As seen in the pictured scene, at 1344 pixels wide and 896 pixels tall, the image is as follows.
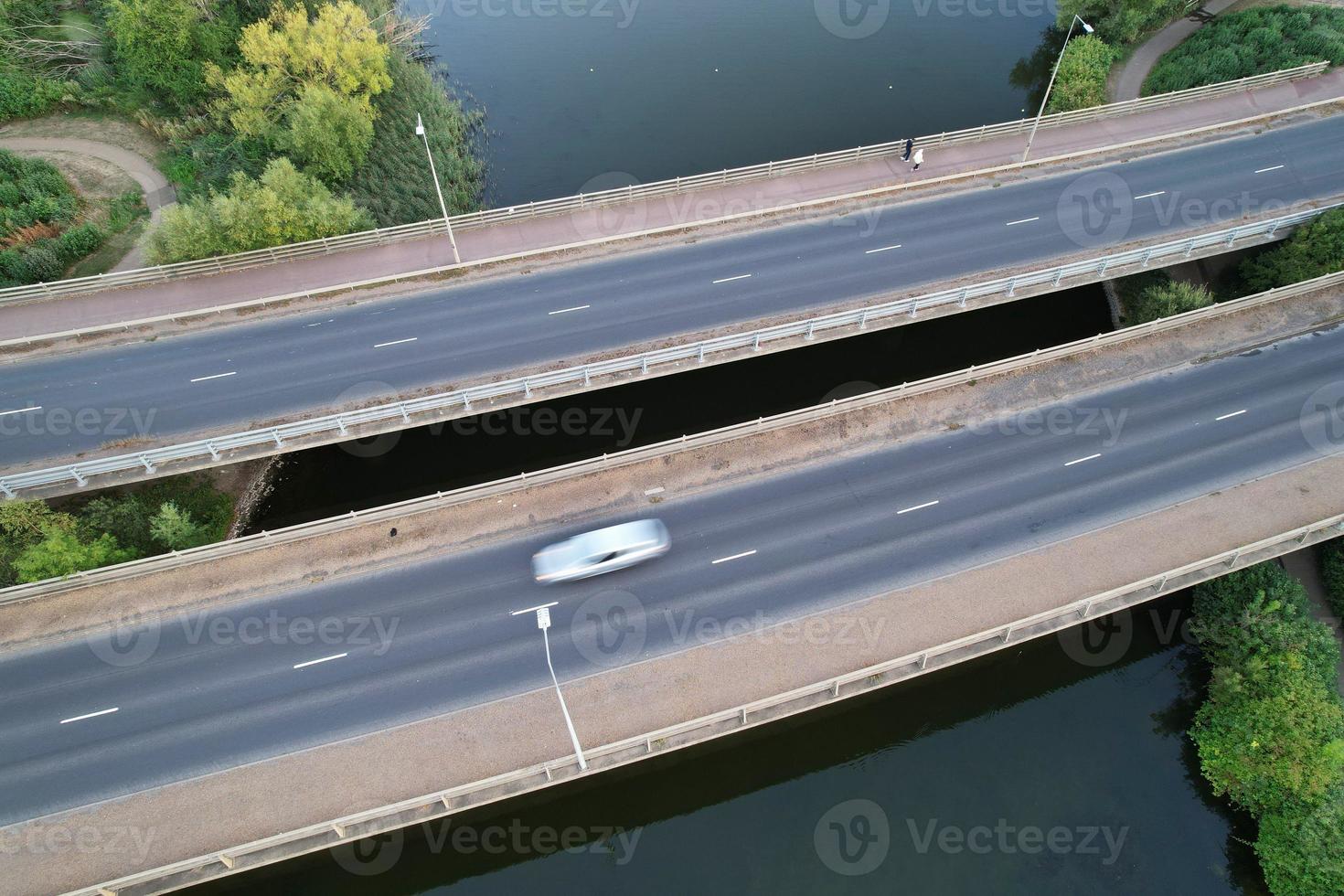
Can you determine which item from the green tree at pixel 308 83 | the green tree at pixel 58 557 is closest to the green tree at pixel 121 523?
the green tree at pixel 58 557

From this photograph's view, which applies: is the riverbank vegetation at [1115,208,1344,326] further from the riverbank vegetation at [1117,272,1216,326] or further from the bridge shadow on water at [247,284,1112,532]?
the bridge shadow on water at [247,284,1112,532]

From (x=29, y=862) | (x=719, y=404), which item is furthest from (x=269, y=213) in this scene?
(x=29, y=862)

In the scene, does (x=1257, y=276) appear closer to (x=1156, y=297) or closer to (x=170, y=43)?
(x=1156, y=297)

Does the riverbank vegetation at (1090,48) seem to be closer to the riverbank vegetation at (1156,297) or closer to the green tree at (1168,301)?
the riverbank vegetation at (1156,297)

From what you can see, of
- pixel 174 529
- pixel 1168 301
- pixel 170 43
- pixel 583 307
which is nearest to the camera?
pixel 174 529

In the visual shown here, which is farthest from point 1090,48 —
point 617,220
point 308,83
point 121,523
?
point 121,523

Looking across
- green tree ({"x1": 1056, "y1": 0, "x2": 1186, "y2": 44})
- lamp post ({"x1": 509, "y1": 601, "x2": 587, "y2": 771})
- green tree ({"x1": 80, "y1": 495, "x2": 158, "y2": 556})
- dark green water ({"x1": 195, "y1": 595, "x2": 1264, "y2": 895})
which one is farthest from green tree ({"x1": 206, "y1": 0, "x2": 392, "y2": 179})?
green tree ({"x1": 1056, "y1": 0, "x2": 1186, "y2": 44})
